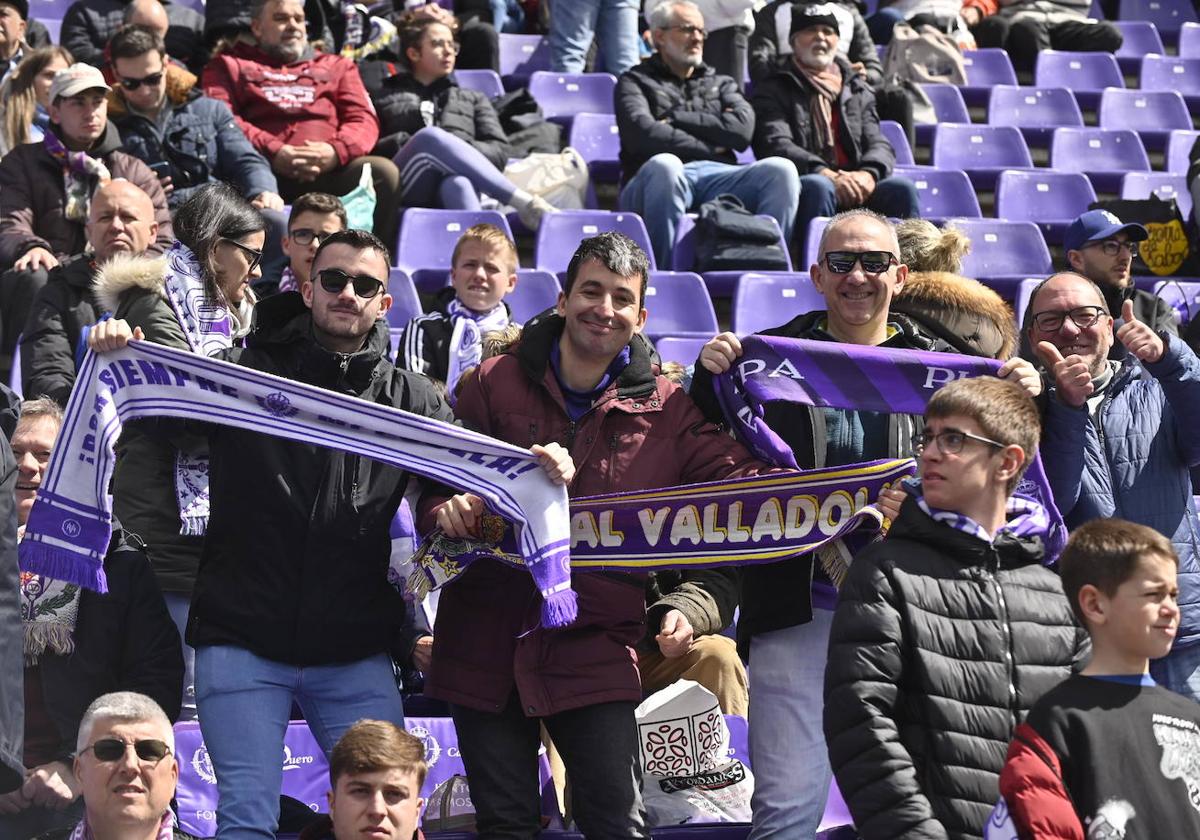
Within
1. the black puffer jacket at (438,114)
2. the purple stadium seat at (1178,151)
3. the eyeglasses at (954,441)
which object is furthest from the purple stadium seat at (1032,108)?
the eyeglasses at (954,441)

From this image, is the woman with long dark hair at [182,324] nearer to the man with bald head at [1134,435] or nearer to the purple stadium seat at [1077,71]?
the man with bald head at [1134,435]

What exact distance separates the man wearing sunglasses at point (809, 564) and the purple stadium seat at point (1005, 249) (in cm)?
428

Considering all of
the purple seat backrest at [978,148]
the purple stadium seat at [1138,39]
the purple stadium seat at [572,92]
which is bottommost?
the purple seat backrest at [978,148]

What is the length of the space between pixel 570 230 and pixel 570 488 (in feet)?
13.7

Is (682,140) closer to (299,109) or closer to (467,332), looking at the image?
(299,109)

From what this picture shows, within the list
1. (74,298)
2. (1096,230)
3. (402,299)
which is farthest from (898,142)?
(74,298)

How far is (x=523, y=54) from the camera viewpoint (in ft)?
37.3

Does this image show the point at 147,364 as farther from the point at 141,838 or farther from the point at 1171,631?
the point at 1171,631

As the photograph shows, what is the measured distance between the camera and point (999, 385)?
384 cm

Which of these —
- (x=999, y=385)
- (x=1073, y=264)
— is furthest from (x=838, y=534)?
(x=1073, y=264)

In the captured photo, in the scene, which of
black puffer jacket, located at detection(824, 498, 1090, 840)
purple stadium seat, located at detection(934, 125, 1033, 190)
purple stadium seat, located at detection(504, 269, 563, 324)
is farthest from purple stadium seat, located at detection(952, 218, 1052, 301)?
black puffer jacket, located at detection(824, 498, 1090, 840)

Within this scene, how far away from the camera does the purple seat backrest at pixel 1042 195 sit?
9.83 metres

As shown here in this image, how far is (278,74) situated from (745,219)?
7.90ft

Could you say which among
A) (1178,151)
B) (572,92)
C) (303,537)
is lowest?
(303,537)
